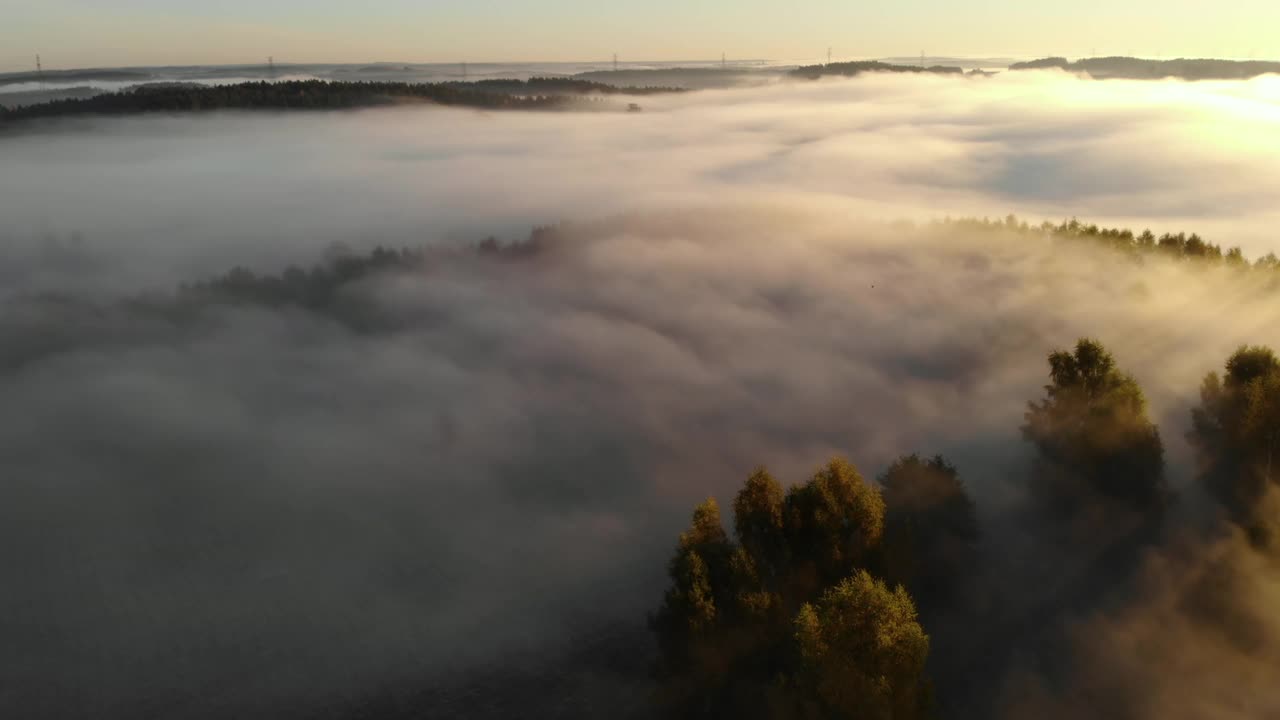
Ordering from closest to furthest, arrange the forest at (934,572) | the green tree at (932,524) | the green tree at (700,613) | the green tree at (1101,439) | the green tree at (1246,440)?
the forest at (934,572)
the green tree at (700,613)
the green tree at (932,524)
the green tree at (1246,440)
the green tree at (1101,439)

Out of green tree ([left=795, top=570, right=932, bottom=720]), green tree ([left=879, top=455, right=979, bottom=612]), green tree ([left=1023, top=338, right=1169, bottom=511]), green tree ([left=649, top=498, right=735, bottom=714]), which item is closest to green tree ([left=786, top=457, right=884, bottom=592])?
green tree ([left=649, top=498, right=735, bottom=714])

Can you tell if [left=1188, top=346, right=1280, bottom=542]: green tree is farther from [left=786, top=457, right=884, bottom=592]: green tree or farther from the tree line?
[left=786, top=457, right=884, bottom=592]: green tree

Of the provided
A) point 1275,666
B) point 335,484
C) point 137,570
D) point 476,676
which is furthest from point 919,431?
point 137,570

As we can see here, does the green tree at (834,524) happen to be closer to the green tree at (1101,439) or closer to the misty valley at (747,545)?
the misty valley at (747,545)

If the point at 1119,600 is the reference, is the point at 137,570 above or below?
below

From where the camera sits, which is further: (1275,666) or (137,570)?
(137,570)

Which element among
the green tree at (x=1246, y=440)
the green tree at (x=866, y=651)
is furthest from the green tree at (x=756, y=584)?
the green tree at (x=1246, y=440)

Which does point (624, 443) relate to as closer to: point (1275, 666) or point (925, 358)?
point (925, 358)

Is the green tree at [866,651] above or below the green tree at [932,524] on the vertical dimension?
above

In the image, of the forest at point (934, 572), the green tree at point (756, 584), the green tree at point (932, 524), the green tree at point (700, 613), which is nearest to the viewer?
the forest at point (934, 572)
